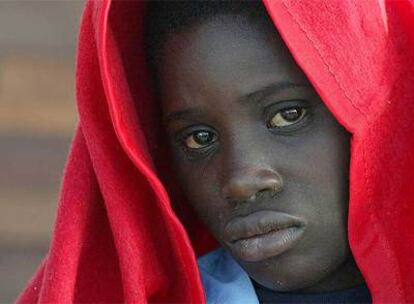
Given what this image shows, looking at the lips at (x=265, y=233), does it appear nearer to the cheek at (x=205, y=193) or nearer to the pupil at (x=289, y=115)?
the cheek at (x=205, y=193)

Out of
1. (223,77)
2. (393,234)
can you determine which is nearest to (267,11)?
(223,77)

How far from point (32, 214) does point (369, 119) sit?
2607mm

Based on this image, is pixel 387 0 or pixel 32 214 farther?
pixel 32 214

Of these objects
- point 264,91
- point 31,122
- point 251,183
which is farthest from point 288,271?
point 31,122

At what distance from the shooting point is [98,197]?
2.02 meters

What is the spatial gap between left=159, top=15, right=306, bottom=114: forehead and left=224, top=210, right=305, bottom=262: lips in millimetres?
194

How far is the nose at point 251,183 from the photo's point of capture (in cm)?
182

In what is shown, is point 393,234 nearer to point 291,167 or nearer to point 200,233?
point 291,167

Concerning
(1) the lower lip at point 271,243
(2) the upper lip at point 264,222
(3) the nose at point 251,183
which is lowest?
(1) the lower lip at point 271,243

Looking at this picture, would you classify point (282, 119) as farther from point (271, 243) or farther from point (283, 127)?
point (271, 243)

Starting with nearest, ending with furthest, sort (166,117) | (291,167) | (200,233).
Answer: (291,167) → (166,117) → (200,233)

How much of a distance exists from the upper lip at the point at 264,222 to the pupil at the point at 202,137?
0.48 ft

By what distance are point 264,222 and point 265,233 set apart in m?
0.02

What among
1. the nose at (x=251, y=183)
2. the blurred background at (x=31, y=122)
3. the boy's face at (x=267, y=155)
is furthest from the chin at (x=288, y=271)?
the blurred background at (x=31, y=122)
